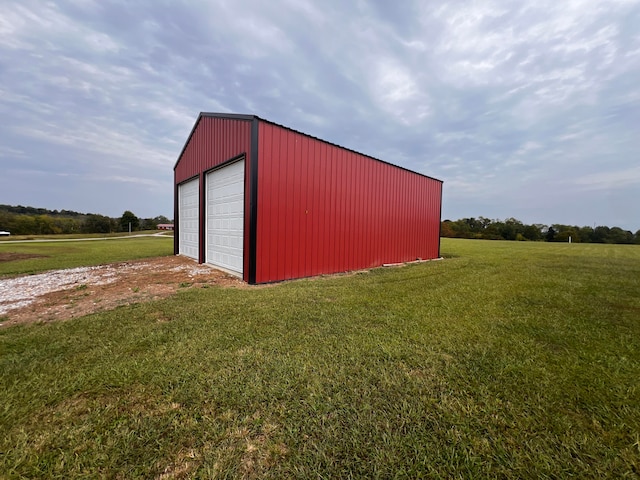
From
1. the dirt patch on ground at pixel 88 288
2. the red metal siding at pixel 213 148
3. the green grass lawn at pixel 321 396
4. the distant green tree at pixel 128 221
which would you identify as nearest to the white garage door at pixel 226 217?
the red metal siding at pixel 213 148

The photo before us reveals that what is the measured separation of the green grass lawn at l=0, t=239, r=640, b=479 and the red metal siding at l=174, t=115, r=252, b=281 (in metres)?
3.70

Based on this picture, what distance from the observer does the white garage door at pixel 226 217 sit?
6.93 metres

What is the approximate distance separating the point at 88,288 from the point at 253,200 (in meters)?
4.03

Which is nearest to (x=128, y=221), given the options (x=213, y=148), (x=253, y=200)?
(x=213, y=148)

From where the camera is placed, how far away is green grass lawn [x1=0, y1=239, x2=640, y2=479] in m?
1.33

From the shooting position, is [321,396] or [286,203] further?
[286,203]

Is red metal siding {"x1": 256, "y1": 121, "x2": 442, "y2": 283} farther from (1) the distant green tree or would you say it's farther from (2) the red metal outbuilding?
(1) the distant green tree

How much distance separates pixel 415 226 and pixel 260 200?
7475mm

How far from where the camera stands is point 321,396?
186 centimetres

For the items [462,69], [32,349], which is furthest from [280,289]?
[462,69]

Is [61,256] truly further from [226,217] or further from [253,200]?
[253,200]

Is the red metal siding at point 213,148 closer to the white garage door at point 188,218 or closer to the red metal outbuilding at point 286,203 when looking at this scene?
the red metal outbuilding at point 286,203

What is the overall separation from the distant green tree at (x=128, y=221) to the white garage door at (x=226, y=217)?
54124mm

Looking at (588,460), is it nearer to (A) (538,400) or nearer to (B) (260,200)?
(A) (538,400)
